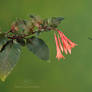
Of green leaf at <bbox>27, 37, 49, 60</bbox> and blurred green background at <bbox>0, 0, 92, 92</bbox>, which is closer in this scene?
green leaf at <bbox>27, 37, 49, 60</bbox>

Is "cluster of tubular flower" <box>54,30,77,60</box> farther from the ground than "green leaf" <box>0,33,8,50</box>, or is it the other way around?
"green leaf" <box>0,33,8,50</box>

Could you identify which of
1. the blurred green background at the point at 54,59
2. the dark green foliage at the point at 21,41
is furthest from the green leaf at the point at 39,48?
the blurred green background at the point at 54,59

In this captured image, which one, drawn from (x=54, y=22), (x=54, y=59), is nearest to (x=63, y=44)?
(x=54, y=22)

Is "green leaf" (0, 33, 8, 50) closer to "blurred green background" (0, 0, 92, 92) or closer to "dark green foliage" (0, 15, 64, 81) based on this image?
"dark green foliage" (0, 15, 64, 81)

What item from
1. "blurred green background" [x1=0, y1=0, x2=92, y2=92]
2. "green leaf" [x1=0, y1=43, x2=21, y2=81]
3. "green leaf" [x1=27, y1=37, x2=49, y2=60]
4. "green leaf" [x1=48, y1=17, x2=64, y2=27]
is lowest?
"blurred green background" [x1=0, y1=0, x2=92, y2=92]


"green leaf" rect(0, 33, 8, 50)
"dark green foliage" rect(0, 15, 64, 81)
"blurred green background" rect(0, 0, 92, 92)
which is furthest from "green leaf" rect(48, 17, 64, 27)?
"blurred green background" rect(0, 0, 92, 92)

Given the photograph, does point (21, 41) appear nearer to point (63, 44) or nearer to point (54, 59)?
point (63, 44)
